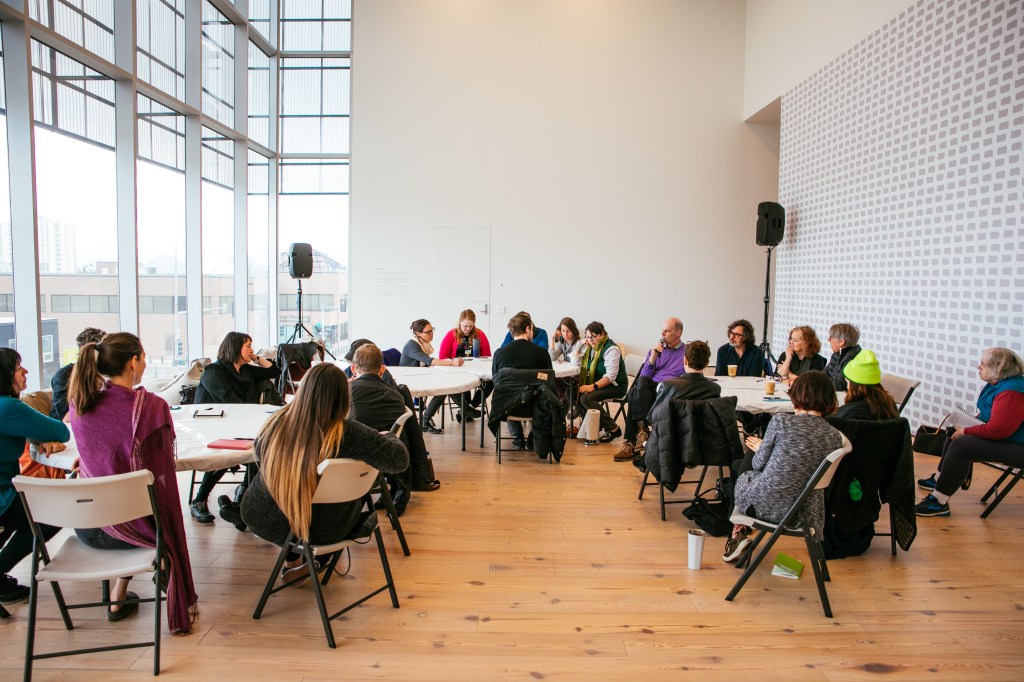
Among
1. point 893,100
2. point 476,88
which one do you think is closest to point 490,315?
point 476,88

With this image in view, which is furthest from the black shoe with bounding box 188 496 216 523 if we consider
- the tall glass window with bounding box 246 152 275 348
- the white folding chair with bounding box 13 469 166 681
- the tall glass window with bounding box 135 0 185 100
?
the tall glass window with bounding box 246 152 275 348

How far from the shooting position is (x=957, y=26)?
5.61 m

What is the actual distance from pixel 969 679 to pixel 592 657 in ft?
4.63

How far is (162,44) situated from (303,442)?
612 cm

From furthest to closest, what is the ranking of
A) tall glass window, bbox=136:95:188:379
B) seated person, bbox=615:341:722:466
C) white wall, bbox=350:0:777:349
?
1. white wall, bbox=350:0:777:349
2. tall glass window, bbox=136:95:188:379
3. seated person, bbox=615:341:722:466

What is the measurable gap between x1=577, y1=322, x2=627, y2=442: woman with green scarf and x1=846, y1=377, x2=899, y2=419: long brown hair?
9.20 feet

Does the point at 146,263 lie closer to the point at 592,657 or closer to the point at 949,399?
the point at 592,657

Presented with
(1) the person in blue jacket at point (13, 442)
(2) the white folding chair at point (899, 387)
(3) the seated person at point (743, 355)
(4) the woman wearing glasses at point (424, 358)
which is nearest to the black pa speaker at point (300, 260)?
(4) the woman wearing glasses at point (424, 358)

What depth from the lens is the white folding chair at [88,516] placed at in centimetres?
236

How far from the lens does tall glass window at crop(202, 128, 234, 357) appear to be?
8094mm

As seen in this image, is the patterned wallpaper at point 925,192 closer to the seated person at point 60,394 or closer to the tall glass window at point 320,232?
the seated person at point 60,394

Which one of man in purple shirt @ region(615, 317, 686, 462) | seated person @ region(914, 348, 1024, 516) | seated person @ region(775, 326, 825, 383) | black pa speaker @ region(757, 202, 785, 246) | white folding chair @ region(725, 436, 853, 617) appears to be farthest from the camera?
black pa speaker @ region(757, 202, 785, 246)

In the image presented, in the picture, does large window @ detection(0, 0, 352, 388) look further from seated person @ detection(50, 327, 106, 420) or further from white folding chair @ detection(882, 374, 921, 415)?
white folding chair @ detection(882, 374, 921, 415)

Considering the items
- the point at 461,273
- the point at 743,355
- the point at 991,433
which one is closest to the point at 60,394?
the point at 743,355
